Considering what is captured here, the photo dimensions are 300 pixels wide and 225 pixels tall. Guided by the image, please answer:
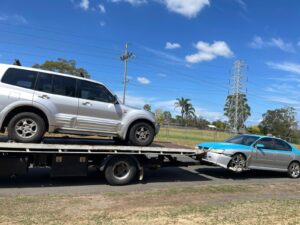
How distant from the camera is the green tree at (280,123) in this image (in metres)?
98.8

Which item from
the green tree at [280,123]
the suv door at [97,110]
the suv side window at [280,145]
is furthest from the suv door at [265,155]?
the green tree at [280,123]

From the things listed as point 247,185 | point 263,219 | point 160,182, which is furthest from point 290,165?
point 263,219

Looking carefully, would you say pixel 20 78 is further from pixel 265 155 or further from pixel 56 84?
pixel 265 155

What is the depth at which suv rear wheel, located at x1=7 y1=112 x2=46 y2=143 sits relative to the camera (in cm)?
830

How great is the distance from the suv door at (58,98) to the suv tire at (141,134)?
5.29 ft

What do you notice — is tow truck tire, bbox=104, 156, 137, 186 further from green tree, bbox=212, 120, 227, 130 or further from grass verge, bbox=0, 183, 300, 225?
green tree, bbox=212, 120, 227, 130

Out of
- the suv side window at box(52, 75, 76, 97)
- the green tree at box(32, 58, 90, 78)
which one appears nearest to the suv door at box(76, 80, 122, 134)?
the suv side window at box(52, 75, 76, 97)

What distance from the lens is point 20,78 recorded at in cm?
854

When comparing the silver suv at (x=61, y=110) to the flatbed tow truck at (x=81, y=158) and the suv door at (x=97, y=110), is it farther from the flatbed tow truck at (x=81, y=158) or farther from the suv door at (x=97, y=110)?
the flatbed tow truck at (x=81, y=158)

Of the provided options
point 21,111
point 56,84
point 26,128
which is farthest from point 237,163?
point 21,111

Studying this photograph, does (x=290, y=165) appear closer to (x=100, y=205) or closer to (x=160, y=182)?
(x=160, y=182)

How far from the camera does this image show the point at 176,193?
8656 millimetres

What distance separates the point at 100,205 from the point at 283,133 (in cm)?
9865

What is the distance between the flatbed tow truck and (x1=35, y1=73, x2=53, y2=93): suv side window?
1.28 meters
